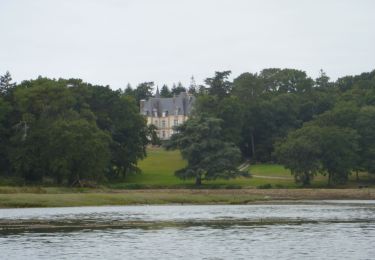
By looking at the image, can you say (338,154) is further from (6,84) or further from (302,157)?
(6,84)

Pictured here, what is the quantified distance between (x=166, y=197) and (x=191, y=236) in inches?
1630

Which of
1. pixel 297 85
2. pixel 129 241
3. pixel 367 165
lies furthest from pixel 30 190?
pixel 297 85

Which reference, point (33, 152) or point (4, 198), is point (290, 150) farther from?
point (4, 198)

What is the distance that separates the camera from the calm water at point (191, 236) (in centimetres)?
3553

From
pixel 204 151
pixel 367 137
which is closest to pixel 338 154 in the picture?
pixel 367 137

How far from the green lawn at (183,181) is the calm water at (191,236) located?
45.4 m

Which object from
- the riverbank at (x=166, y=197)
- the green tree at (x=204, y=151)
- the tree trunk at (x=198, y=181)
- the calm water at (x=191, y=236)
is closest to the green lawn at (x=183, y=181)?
the tree trunk at (x=198, y=181)

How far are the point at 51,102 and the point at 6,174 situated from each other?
44.2 feet

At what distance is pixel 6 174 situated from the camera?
111 meters

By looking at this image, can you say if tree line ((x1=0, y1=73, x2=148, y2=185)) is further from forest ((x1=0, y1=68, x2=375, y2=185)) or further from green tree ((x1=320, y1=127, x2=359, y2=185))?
green tree ((x1=320, y1=127, x2=359, y2=185))

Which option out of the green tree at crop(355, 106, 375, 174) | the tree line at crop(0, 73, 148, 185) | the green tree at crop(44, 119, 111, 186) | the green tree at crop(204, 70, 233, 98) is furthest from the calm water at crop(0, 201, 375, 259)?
the green tree at crop(204, 70, 233, 98)

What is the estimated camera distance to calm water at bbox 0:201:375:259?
117ft

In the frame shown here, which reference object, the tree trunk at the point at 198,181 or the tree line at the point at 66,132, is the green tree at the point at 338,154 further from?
the tree line at the point at 66,132

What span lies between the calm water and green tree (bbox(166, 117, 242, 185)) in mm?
49237
